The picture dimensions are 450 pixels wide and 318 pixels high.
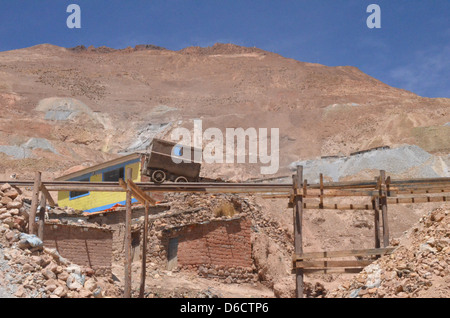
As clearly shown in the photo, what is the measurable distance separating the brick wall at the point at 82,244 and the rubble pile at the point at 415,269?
8386 millimetres

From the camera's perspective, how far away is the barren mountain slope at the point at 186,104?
2328 inches

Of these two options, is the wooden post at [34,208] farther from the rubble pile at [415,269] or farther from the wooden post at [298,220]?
the rubble pile at [415,269]

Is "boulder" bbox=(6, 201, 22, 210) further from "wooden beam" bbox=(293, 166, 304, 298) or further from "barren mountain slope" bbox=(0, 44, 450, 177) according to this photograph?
"barren mountain slope" bbox=(0, 44, 450, 177)

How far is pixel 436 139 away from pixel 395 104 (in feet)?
80.7

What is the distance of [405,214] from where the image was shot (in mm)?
32000

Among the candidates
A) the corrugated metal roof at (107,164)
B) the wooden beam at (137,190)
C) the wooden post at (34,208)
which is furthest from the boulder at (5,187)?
the corrugated metal roof at (107,164)

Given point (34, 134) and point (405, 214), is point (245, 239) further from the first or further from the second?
point (34, 134)

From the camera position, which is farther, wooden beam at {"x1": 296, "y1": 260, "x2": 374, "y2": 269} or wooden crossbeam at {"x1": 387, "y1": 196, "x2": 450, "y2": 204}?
wooden crossbeam at {"x1": 387, "y1": 196, "x2": 450, "y2": 204}

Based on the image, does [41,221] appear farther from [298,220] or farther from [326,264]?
[326,264]

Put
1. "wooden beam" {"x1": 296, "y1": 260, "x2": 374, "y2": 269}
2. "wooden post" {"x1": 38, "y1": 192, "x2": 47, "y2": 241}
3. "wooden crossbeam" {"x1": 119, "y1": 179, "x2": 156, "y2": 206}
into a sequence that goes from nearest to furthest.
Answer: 1. "wooden beam" {"x1": 296, "y1": 260, "x2": 374, "y2": 269}
2. "wooden crossbeam" {"x1": 119, "y1": 179, "x2": 156, "y2": 206}
3. "wooden post" {"x1": 38, "y1": 192, "x2": 47, "y2": 241}

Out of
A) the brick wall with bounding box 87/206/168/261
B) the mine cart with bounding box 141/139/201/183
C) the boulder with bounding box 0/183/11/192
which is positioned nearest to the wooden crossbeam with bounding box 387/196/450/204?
the mine cart with bounding box 141/139/201/183

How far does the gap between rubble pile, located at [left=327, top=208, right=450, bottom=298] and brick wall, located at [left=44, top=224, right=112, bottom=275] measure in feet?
27.5

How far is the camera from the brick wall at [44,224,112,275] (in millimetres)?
18219

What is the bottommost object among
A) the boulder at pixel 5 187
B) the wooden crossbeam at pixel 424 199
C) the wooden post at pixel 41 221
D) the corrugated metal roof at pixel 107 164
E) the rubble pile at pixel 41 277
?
the rubble pile at pixel 41 277
